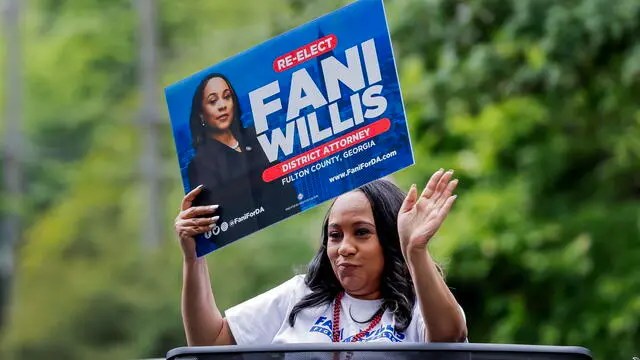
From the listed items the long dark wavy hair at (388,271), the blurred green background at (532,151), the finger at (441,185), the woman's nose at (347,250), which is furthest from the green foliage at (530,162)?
the finger at (441,185)

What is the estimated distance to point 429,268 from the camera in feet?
12.2

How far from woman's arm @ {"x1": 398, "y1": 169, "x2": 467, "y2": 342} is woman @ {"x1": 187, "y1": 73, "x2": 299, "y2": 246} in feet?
1.32

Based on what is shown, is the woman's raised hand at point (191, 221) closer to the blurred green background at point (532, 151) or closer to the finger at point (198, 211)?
the finger at point (198, 211)

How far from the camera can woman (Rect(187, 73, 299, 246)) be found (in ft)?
13.2

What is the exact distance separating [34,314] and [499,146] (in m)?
9.89

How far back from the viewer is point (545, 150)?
11492 millimetres

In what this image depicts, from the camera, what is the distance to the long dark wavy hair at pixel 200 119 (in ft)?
13.3

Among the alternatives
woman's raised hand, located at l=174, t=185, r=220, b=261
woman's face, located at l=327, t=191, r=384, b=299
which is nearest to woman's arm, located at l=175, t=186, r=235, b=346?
woman's raised hand, located at l=174, t=185, r=220, b=261

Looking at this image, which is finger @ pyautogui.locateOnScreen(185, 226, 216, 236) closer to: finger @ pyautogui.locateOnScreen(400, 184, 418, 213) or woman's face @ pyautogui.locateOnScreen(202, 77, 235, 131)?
woman's face @ pyautogui.locateOnScreen(202, 77, 235, 131)

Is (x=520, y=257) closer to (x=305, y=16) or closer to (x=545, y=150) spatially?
(x=545, y=150)

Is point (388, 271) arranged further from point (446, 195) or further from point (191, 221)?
point (191, 221)

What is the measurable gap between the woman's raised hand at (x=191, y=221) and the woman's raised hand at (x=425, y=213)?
550 millimetres

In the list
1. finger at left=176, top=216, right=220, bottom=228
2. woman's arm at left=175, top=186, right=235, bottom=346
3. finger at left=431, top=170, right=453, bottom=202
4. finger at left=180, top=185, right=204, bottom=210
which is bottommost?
woman's arm at left=175, top=186, right=235, bottom=346

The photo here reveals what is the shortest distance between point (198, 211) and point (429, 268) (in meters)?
0.67
